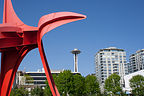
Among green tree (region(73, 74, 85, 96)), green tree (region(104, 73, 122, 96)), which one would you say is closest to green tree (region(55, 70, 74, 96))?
green tree (region(73, 74, 85, 96))

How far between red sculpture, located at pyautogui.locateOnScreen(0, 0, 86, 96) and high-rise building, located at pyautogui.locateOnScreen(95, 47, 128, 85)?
83.8 m

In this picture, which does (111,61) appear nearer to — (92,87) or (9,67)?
(92,87)

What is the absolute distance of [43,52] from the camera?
17219 millimetres

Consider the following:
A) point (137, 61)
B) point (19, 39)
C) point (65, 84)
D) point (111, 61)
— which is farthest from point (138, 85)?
point (137, 61)

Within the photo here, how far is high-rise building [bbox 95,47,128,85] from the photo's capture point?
100 meters

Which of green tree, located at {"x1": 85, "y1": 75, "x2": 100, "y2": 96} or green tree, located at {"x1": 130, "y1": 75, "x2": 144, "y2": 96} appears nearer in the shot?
green tree, located at {"x1": 130, "y1": 75, "x2": 144, "y2": 96}

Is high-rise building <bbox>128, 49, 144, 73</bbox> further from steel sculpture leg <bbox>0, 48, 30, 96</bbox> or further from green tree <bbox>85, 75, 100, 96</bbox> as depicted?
steel sculpture leg <bbox>0, 48, 30, 96</bbox>

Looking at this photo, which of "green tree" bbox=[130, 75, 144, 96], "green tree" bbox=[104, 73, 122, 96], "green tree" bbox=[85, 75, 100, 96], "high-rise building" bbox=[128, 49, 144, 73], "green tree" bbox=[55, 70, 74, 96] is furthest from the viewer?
"high-rise building" bbox=[128, 49, 144, 73]

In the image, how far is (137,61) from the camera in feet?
346

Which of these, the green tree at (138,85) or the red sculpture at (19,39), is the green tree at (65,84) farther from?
the red sculpture at (19,39)

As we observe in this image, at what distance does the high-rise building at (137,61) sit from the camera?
334 feet

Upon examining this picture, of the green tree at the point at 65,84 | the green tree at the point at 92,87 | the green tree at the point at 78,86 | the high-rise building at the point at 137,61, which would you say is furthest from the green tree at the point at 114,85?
the high-rise building at the point at 137,61

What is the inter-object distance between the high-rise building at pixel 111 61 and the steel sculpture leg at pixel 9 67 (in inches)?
3297

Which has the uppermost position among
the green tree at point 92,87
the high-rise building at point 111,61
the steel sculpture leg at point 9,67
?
the high-rise building at point 111,61
